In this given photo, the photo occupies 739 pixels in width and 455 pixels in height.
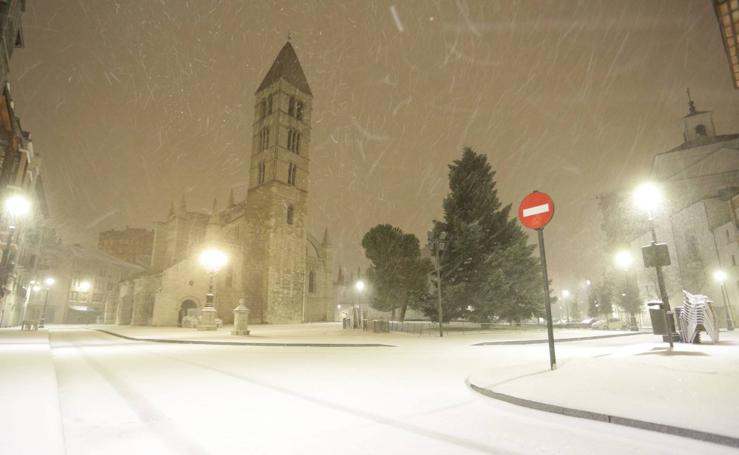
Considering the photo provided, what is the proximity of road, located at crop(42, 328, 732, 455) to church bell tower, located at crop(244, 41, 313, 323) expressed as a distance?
31.8 m

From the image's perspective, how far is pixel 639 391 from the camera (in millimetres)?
4578

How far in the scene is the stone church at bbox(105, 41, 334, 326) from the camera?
112ft

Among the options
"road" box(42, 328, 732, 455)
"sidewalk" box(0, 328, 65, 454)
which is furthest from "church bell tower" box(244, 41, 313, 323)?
"sidewalk" box(0, 328, 65, 454)

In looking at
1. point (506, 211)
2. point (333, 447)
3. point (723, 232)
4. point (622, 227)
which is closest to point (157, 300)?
point (506, 211)

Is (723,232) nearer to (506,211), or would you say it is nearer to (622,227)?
(506,211)

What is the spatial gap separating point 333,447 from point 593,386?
381cm

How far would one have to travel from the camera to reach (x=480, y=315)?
23297 millimetres

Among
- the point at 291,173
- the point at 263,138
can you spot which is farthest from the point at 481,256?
the point at 263,138

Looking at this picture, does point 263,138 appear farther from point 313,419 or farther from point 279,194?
point 313,419

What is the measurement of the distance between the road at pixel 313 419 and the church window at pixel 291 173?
36979mm

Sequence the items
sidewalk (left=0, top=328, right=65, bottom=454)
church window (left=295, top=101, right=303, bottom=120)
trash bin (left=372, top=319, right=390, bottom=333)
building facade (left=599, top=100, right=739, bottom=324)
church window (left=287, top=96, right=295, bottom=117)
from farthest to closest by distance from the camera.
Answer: church window (left=295, top=101, right=303, bottom=120) < church window (left=287, top=96, right=295, bottom=117) < building facade (left=599, top=100, right=739, bottom=324) < trash bin (left=372, top=319, right=390, bottom=333) < sidewalk (left=0, top=328, right=65, bottom=454)

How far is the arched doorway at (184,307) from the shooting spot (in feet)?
108

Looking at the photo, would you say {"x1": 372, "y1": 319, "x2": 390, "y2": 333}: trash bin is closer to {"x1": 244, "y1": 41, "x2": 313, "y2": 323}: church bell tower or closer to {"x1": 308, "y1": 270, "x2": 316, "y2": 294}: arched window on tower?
{"x1": 244, "y1": 41, "x2": 313, "y2": 323}: church bell tower

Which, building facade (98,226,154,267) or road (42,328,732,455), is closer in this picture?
road (42,328,732,455)
